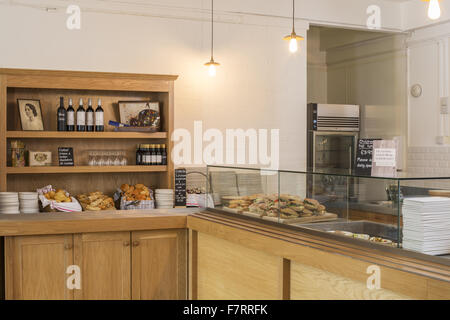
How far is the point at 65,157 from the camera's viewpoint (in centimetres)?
511

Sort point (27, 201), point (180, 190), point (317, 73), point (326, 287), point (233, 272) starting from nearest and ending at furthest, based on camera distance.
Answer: point (326, 287) → point (233, 272) → point (180, 190) → point (27, 201) → point (317, 73)

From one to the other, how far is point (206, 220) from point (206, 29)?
3263 millimetres

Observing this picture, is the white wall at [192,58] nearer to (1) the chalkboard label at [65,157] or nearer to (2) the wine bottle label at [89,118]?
(2) the wine bottle label at [89,118]

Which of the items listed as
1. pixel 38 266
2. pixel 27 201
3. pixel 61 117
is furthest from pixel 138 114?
pixel 38 266

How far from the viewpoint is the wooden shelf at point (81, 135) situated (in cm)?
489

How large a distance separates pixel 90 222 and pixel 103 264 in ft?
0.94

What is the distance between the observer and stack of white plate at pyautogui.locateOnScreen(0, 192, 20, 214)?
4598mm

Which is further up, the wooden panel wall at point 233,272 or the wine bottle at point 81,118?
the wine bottle at point 81,118

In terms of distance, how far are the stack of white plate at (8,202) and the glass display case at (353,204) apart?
2.26 metres

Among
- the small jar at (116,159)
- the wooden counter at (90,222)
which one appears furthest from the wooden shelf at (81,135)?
the wooden counter at (90,222)

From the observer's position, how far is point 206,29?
19.6 ft

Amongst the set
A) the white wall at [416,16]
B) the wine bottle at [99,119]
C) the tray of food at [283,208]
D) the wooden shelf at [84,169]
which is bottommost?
the tray of food at [283,208]

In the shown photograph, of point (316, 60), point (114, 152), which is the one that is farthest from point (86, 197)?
point (316, 60)

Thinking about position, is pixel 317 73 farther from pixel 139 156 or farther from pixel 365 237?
pixel 365 237
